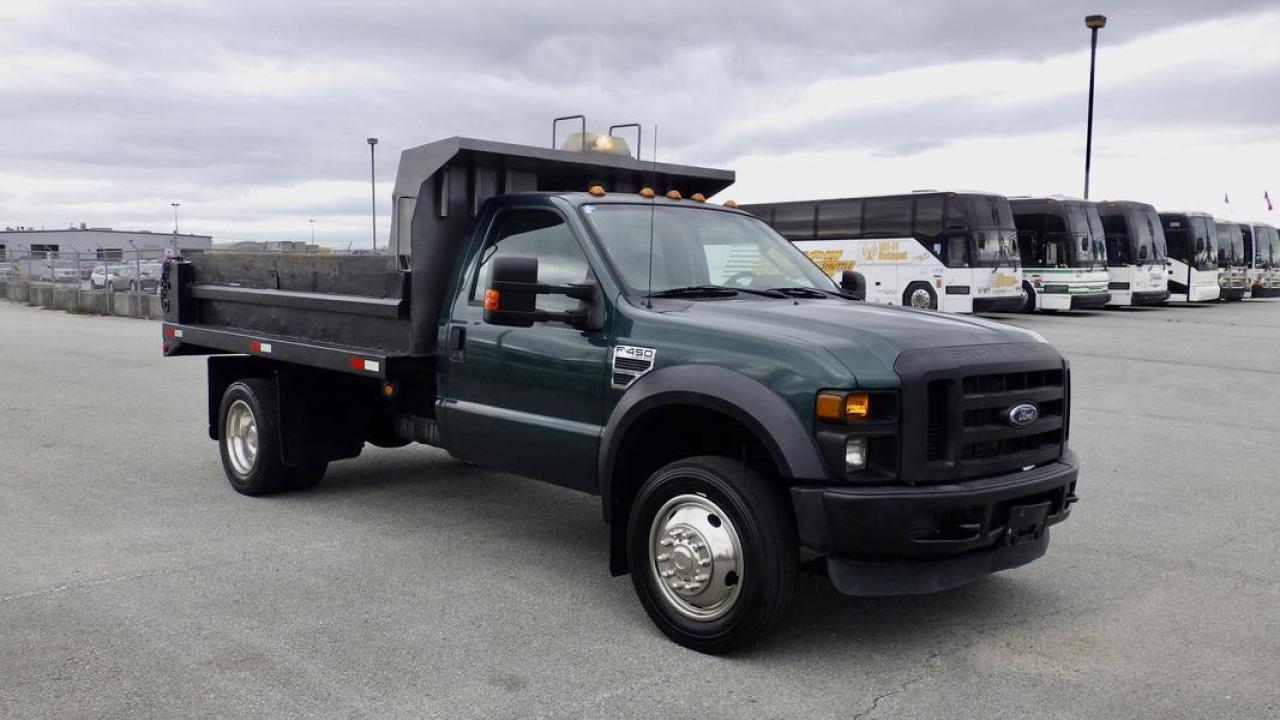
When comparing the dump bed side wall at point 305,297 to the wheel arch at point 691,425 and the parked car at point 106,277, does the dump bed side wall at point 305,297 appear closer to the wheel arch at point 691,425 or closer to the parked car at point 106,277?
the wheel arch at point 691,425

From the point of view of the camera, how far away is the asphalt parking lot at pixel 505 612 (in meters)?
4.04

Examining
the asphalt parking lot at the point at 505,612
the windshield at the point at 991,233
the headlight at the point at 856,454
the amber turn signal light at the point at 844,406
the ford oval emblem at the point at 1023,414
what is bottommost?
the asphalt parking lot at the point at 505,612

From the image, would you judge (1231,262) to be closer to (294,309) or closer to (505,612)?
(294,309)

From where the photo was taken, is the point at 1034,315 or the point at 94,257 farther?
the point at 94,257

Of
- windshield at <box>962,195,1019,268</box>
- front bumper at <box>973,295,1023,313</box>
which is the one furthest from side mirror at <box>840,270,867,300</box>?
windshield at <box>962,195,1019,268</box>

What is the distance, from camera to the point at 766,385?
4348mm

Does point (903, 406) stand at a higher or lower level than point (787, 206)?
lower

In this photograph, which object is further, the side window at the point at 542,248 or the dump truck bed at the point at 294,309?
the dump truck bed at the point at 294,309

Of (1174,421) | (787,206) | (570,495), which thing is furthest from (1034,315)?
(570,495)

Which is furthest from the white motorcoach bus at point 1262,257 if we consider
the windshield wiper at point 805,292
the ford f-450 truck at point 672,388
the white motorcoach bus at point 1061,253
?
the ford f-450 truck at point 672,388

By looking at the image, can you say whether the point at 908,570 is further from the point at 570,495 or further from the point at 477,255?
the point at 570,495

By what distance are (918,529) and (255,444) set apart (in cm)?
469

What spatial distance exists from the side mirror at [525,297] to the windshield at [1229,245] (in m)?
35.3

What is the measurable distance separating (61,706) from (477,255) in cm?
305
